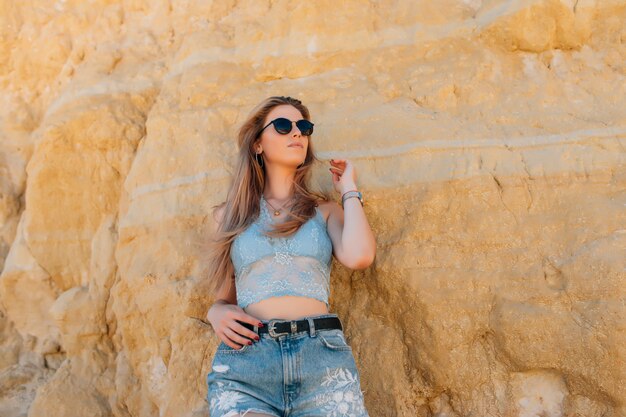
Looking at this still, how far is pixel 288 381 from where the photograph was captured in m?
2.35

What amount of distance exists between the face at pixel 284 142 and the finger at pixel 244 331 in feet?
2.83

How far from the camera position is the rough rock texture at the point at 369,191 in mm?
2762

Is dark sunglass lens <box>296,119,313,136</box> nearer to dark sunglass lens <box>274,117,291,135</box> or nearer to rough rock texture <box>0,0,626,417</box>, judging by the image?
dark sunglass lens <box>274,117,291,135</box>

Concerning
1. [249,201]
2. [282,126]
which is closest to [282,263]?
[249,201]

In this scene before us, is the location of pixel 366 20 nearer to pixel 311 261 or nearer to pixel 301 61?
pixel 301 61

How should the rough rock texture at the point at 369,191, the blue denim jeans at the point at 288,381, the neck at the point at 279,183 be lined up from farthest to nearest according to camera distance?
the neck at the point at 279,183 → the rough rock texture at the point at 369,191 → the blue denim jeans at the point at 288,381

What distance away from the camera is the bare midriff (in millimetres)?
2533

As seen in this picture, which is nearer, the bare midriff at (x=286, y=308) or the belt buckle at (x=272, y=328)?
the belt buckle at (x=272, y=328)

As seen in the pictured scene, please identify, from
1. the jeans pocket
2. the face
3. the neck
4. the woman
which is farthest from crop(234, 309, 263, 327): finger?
the face

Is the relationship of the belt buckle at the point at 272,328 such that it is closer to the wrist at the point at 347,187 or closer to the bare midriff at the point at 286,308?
the bare midriff at the point at 286,308

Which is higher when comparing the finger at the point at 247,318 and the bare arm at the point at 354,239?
the bare arm at the point at 354,239

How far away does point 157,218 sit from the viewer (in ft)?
11.6

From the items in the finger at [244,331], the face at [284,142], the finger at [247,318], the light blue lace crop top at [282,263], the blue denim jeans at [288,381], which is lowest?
the blue denim jeans at [288,381]

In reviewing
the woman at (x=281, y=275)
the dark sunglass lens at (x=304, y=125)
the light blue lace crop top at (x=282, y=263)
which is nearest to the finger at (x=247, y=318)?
the woman at (x=281, y=275)
